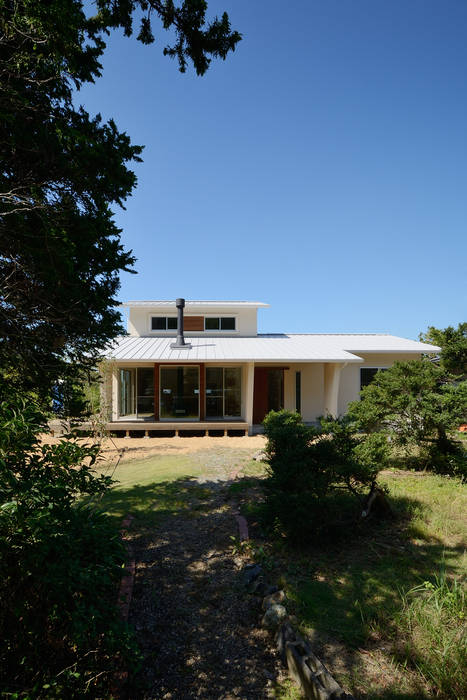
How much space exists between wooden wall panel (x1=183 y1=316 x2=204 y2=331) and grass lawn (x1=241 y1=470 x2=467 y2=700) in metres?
13.7

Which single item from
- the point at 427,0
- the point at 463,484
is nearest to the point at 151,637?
the point at 463,484

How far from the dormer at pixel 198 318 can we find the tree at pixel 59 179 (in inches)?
493

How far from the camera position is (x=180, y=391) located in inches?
603

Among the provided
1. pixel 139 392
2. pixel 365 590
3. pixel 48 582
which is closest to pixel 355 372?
pixel 139 392

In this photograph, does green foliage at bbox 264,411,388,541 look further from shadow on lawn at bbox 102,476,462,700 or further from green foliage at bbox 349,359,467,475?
green foliage at bbox 349,359,467,475

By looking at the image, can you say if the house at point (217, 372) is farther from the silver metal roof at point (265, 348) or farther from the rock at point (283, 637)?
the rock at point (283, 637)

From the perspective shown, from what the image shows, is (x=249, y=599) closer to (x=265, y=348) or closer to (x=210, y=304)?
(x=265, y=348)

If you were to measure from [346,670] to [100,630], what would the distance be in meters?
2.23

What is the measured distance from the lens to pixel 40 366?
4715 millimetres

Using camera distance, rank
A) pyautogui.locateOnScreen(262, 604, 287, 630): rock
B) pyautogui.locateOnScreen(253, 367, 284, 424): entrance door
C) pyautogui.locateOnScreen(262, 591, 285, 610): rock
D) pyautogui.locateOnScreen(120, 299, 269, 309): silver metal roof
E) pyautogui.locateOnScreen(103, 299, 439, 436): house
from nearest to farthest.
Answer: pyautogui.locateOnScreen(262, 604, 287, 630): rock, pyautogui.locateOnScreen(262, 591, 285, 610): rock, pyautogui.locateOnScreen(103, 299, 439, 436): house, pyautogui.locateOnScreen(253, 367, 284, 424): entrance door, pyautogui.locateOnScreen(120, 299, 269, 309): silver metal roof

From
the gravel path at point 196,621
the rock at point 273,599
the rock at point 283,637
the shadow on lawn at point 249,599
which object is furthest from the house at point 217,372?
the rock at point 283,637

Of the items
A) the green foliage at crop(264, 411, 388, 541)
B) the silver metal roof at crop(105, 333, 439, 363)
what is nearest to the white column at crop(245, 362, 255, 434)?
the silver metal roof at crop(105, 333, 439, 363)

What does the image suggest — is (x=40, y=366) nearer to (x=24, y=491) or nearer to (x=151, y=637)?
(x=24, y=491)

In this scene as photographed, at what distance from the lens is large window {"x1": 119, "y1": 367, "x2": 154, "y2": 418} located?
15.5 m
